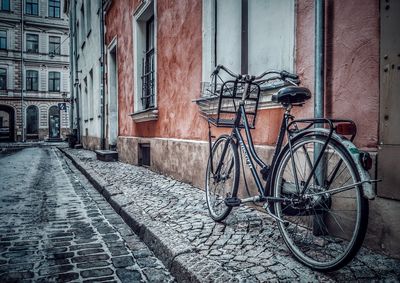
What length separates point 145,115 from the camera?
7047 millimetres

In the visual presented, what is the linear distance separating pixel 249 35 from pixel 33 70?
37257 mm

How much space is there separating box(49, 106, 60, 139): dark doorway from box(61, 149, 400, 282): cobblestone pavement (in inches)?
1387

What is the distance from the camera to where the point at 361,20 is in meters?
2.43

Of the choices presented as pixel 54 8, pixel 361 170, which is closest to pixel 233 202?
pixel 361 170

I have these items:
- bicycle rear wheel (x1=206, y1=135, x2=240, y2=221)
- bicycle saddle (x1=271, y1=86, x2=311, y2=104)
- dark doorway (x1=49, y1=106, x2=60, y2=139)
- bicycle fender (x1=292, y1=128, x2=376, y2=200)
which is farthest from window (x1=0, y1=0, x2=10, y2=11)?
bicycle fender (x1=292, y1=128, x2=376, y2=200)

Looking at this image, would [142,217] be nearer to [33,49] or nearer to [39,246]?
[39,246]

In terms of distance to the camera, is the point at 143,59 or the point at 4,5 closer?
the point at 143,59

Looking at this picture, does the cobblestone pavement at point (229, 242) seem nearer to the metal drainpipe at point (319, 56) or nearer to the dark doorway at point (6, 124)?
the metal drainpipe at point (319, 56)

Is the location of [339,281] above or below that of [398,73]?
below

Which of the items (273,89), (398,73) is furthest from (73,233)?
(398,73)

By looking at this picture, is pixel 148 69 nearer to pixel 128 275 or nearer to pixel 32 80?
pixel 128 275

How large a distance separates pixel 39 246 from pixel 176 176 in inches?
114

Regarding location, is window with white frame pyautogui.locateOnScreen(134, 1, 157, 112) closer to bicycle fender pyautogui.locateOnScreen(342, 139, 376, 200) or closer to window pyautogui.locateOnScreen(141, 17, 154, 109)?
window pyautogui.locateOnScreen(141, 17, 154, 109)

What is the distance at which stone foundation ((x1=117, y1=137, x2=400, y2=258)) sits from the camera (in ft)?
7.22
